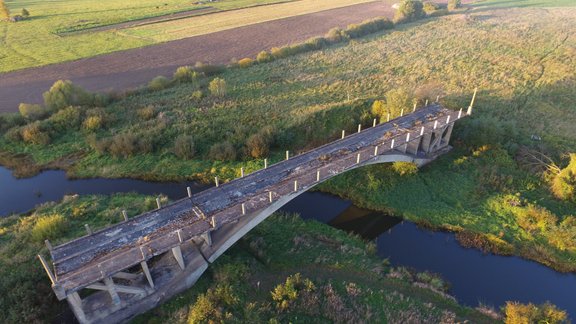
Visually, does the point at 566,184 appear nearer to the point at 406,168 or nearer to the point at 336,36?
the point at 406,168

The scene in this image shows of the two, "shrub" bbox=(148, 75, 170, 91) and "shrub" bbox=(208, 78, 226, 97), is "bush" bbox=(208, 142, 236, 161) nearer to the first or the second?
"shrub" bbox=(208, 78, 226, 97)

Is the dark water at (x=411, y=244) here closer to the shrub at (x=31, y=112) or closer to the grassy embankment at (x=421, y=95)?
the grassy embankment at (x=421, y=95)

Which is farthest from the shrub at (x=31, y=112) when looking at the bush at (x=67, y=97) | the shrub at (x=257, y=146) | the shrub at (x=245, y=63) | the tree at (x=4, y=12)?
the tree at (x=4, y=12)

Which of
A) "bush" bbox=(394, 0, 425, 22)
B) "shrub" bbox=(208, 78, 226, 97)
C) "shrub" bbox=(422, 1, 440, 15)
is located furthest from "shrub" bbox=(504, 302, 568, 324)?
"shrub" bbox=(422, 1, 440, 15)

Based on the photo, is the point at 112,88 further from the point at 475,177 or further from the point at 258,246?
the point at 475,177

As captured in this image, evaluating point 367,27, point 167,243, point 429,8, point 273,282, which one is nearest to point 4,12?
point 367,27
